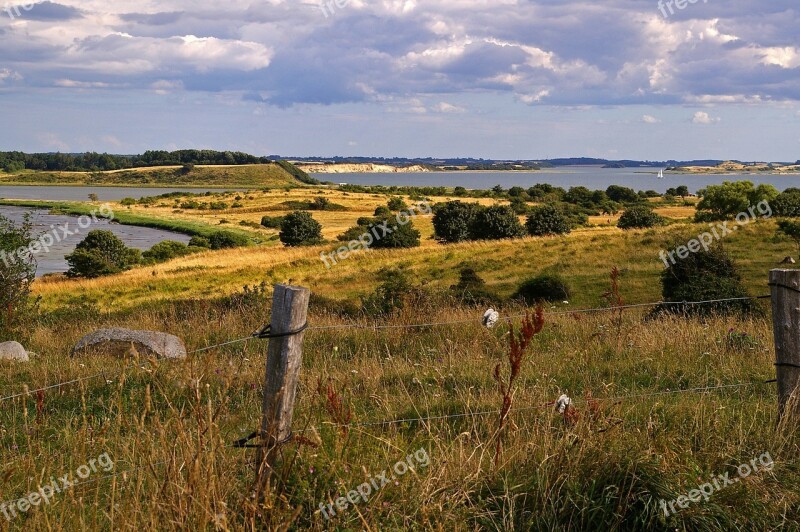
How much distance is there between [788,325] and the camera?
4.46m

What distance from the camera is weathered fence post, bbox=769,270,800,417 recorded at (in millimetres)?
4441

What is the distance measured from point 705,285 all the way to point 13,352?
12.8 m

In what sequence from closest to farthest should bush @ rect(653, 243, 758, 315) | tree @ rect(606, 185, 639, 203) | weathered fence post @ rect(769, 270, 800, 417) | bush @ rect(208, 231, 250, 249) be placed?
weathered fence post @ rect(769, 270, 800, 417) < bush @ rect(653, 243, 758, 315) < bush @ rect(208, 231, 250, 249) < tree @ rect(606, 185, 639, 203)

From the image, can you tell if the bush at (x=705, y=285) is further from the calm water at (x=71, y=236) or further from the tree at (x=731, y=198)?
the calm water at (x=71, y=236)

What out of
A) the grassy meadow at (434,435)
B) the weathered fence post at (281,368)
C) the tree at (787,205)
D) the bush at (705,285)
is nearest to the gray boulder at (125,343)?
the grassy meadow at (434,435)

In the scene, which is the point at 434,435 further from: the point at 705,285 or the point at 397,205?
the point at 397,205

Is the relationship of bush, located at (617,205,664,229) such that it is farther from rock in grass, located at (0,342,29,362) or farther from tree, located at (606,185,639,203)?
rock in grass, located at (0,342,29,362)

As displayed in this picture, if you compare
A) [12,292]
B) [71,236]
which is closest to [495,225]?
[12,292]

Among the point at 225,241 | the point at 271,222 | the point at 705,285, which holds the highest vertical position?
the point at 705,285

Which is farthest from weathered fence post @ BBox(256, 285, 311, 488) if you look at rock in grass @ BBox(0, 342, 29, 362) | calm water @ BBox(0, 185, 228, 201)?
calm water @ BBox(0, 185, 228, 201)

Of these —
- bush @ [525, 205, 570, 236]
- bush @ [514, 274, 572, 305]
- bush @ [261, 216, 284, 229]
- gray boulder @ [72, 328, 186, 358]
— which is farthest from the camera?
bush @ [261, 216, 284, 229]

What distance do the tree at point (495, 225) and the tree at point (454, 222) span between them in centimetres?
92

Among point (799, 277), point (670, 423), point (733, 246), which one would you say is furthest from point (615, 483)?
point (733, 246)

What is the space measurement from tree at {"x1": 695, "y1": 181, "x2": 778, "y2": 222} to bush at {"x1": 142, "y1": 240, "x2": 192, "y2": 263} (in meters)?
47.6
